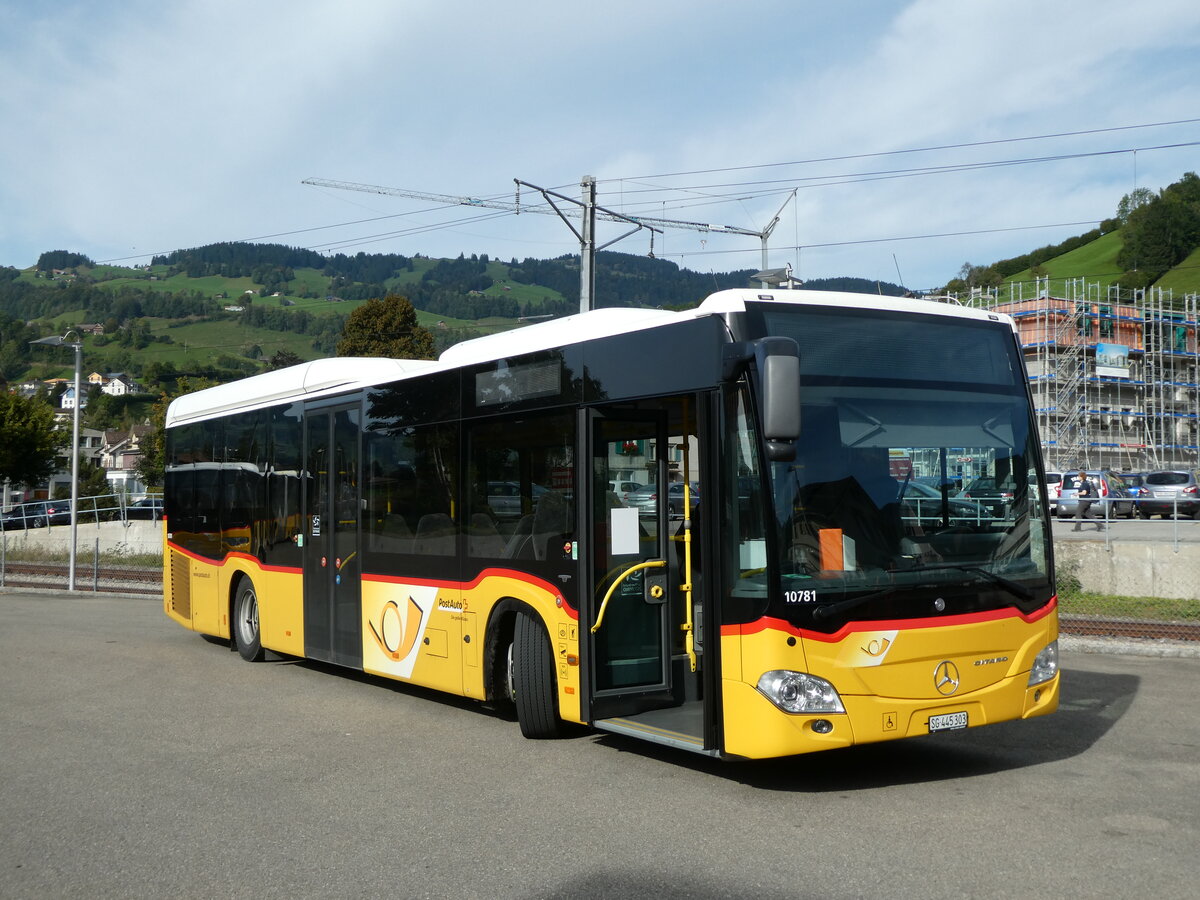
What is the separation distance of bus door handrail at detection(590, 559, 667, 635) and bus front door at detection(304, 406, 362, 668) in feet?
12.4

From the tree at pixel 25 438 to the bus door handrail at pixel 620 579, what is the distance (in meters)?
70.3

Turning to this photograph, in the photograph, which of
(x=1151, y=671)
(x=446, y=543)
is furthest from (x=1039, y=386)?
(x=446, y=543)

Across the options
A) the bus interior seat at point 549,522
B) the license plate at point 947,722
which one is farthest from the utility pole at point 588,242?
the license plate at point 947,722

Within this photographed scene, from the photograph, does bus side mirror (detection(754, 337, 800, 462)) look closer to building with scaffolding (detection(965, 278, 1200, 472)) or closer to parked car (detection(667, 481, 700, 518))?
parked car (detection(667, 481, 700, 518))

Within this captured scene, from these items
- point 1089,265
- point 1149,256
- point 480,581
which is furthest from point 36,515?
point 1089,265

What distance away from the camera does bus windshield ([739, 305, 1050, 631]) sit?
6770 mm

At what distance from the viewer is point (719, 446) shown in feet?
23.1

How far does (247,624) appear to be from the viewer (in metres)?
13.8

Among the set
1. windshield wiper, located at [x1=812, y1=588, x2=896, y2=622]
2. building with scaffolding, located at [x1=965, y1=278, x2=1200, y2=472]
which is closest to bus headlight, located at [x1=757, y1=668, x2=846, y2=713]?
windshield wiper, located at [x1=812, y1=588, x2=896, y2=622]

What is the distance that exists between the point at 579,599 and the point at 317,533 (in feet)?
15.2

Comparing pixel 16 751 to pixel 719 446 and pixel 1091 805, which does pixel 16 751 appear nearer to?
pixel 719 446

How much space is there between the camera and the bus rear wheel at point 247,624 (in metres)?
13.7

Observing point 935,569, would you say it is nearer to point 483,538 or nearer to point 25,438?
point 483,538

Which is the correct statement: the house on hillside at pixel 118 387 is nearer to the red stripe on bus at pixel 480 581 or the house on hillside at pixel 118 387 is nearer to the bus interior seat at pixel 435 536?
the red stripe on bus at pixel 480 581
